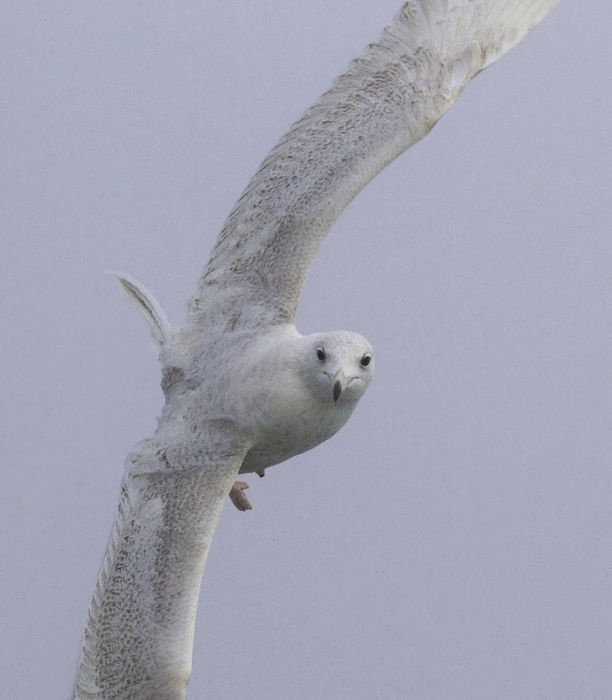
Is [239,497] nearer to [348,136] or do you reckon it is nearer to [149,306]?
[149,306]

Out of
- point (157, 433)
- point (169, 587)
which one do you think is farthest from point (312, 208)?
point (169, 587)

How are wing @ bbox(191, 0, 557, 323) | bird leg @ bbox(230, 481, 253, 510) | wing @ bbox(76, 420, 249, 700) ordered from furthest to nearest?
1. bird leg @ bbox(230, 481, 253, 510)
2. wing @ bbox(191, 0, 557, 323)
3. wing @ bbox(76, 420, 249, 700)

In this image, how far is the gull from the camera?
8430 mm

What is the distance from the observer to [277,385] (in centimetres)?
881

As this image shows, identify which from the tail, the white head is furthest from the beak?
the tail

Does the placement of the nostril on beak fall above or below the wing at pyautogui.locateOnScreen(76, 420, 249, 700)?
above

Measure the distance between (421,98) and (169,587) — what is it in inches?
148

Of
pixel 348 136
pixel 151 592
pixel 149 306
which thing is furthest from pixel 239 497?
pixel 348 136

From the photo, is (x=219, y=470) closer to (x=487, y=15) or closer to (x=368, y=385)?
(x=368, y=385)

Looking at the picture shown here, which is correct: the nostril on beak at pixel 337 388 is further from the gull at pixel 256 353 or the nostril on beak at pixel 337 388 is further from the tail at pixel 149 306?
the tail at pixel 149 306

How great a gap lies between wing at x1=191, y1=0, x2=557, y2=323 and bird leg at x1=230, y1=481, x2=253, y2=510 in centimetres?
126

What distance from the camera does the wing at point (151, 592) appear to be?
27.4 ft

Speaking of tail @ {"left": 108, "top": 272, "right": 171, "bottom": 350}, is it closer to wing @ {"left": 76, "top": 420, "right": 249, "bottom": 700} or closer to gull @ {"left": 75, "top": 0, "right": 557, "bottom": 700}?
gull @ {"left": 75, "top": 0, "right": 557, "bottom": 700}

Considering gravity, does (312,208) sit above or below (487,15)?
below
